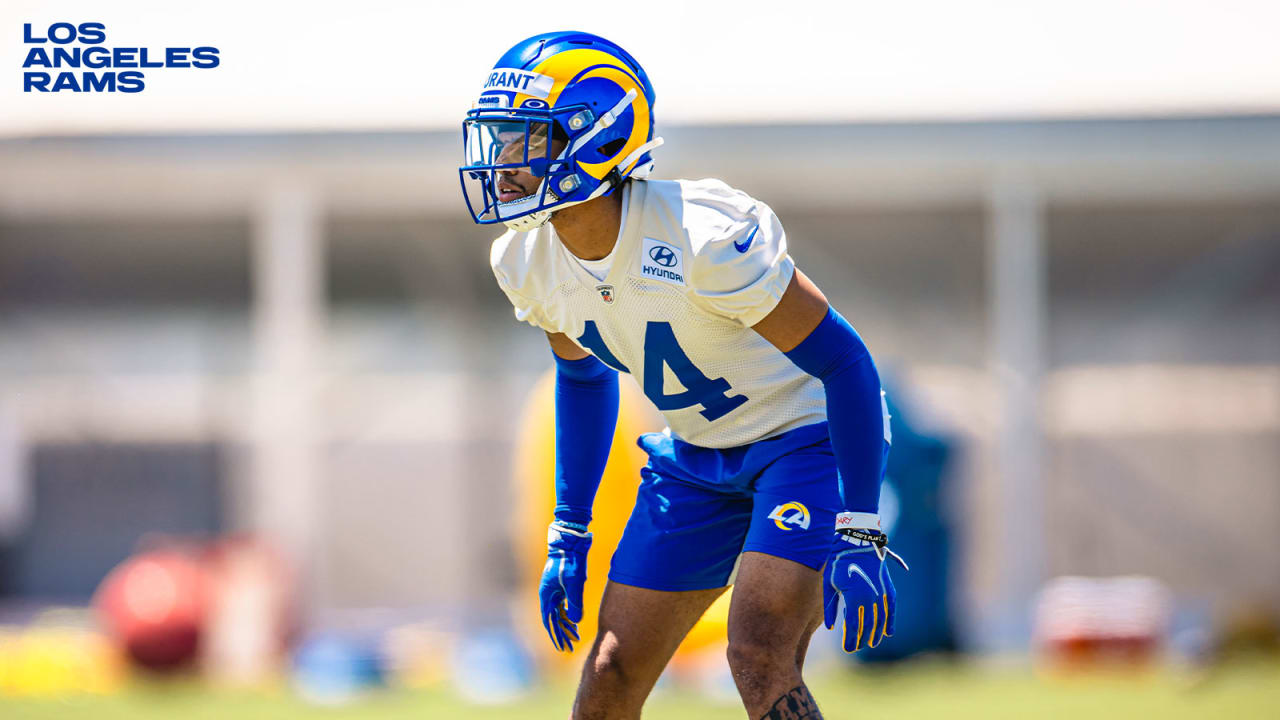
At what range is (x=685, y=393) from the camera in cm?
401

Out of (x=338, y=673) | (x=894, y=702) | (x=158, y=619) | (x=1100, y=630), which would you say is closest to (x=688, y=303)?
(x=894, y=702)

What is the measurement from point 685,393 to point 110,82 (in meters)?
2.09

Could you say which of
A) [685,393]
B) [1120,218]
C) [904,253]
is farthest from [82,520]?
[685,393]

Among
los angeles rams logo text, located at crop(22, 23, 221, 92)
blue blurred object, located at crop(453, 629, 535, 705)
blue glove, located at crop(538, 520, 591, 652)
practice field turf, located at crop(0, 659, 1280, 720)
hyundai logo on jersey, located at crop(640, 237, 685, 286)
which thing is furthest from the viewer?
blue blurred object, located at crop(453, 629, 535, 705)

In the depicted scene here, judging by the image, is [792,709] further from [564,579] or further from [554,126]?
[554,126]

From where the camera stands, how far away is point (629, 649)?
393 centimetres

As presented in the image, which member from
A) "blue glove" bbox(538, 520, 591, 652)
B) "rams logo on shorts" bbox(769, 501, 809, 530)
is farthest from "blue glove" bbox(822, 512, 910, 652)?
"blue glove" bbox(538, 520, 591, 652)

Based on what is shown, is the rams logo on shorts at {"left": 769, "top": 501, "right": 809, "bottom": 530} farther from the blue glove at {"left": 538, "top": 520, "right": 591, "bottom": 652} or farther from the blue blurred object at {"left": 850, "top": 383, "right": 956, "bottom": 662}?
the blue blurred object at {"left": 850, "top": 383, "right": 956, "bottom": 662}

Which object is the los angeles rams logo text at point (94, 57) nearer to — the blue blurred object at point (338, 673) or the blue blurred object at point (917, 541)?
the blue blurred object at point (338, 673)

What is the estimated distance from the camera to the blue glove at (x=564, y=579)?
4.32 metres

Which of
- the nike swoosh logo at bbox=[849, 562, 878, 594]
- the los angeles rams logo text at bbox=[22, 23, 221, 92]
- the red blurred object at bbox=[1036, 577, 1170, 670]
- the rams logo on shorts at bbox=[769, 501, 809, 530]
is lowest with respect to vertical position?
the red blurred object at bbox=[1036, 577, 1170, 670]

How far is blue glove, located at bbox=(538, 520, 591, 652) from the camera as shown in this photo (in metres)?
4.32

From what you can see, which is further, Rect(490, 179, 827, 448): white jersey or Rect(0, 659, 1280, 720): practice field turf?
Rect(0, 659, 1280, 720): practice field turf

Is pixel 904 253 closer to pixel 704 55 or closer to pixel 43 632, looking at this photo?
pixel 43 632
